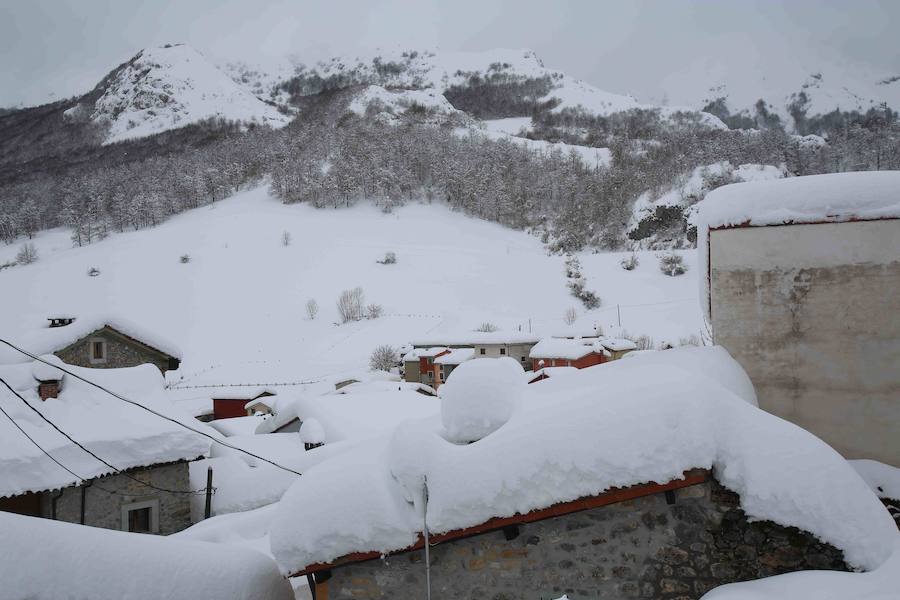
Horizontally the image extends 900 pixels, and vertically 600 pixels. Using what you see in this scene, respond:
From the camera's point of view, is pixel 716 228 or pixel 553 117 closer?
pixel 716 228

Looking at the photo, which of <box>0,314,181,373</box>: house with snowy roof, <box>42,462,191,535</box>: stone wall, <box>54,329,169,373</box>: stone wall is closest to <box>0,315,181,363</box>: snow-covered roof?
<box>0,314,181,373</box>: house with snowy roof

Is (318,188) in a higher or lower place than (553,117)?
lower

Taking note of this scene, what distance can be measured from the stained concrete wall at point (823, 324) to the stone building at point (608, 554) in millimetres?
2865

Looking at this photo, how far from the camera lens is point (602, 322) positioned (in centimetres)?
5331

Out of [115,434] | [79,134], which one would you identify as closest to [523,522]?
[115,434]

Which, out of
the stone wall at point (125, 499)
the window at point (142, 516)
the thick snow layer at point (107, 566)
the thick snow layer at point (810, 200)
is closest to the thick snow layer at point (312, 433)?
the stone wall at point (125, 499)

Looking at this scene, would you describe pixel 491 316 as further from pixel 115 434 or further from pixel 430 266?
pixel 115 434

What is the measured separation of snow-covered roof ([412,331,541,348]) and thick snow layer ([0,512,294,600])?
3944cm

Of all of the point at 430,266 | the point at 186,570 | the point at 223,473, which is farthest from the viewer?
the point at 430,266

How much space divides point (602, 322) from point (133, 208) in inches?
3229

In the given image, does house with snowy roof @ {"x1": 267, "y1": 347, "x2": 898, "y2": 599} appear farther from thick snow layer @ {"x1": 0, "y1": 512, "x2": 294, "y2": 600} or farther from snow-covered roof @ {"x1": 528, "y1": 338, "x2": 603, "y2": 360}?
snow-covered roof @ {"x1": 528, "y1": 338, "x2": 603, "y2": 360}

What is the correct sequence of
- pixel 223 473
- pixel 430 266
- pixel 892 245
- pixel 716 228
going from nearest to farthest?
pixel 892 245 → pixel 716 228 → pixel 223 473 → pixel 430 266

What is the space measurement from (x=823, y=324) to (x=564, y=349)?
32466mm

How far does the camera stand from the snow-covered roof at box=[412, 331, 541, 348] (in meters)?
44.7
